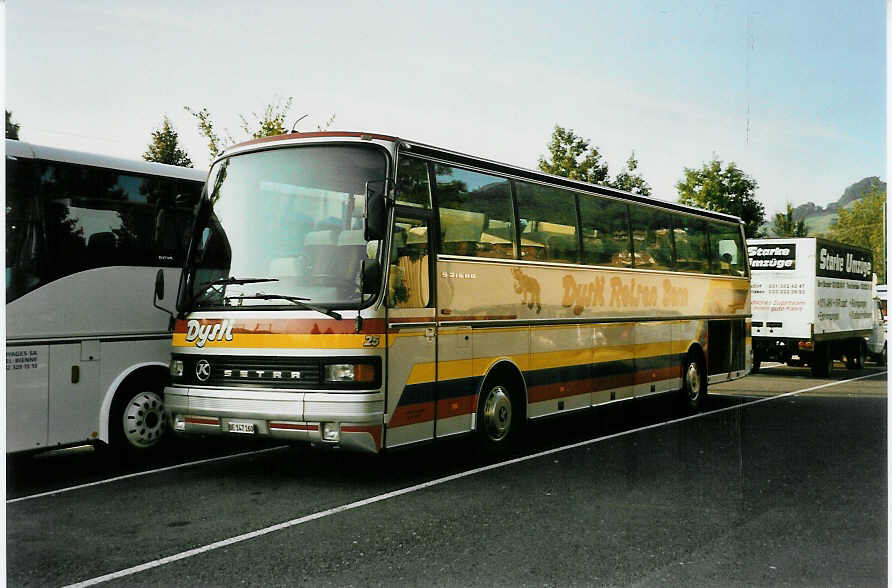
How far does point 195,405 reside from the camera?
8.13 m

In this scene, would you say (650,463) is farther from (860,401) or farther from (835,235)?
(835,235)

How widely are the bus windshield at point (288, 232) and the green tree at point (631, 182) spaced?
18.1ft

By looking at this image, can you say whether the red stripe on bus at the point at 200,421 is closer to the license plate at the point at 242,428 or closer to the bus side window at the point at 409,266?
the license plate at the point at 242,428

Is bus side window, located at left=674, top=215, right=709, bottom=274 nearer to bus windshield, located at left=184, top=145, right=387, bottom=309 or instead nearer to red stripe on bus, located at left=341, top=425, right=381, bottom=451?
bus windshield, located at left=184, top=145, right=387, bottom=309

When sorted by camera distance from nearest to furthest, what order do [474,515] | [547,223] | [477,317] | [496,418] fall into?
[474,515] < [477,317] < [496,418] < [547,223]

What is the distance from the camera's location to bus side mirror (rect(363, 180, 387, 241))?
7492 millimetres

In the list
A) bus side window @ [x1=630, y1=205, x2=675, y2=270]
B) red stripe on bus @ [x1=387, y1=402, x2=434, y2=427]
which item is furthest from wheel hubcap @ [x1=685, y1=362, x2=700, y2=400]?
red stripe on bus @ [x1=387, y1=402, x2=434, y2=427]

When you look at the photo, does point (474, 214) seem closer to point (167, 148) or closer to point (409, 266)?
Result: point (409, 266)

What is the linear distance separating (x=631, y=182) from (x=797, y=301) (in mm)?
9804

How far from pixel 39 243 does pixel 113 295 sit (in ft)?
3.11

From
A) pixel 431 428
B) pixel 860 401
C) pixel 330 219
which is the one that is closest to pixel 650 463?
pixel 431 428

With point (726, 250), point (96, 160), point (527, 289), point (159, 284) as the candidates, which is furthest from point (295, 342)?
point (726, 250)

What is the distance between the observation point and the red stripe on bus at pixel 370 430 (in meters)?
7.55

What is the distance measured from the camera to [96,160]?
8.73 metres
